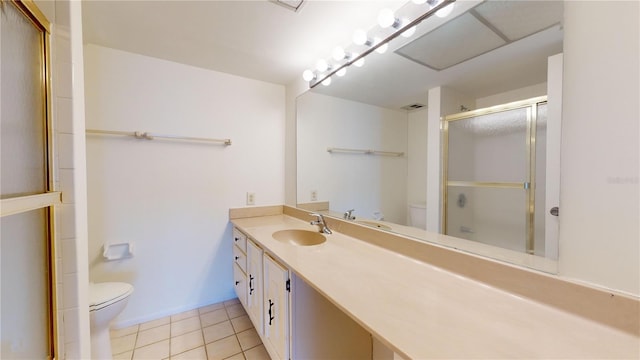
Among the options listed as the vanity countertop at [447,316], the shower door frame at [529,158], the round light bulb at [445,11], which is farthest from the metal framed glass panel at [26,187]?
the shower door frame at [529,158]

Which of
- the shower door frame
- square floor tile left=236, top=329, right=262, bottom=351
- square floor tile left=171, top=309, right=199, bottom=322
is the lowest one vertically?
square floor tile left=236, top=329, right=262, bottom=351

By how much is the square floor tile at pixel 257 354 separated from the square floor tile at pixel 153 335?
2.06ft

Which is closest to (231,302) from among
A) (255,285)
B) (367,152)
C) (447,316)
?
(255,285)

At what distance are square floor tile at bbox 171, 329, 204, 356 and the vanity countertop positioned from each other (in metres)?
1.10

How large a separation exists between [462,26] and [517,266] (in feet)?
3.33

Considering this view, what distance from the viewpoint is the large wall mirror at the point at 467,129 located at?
0.81 m

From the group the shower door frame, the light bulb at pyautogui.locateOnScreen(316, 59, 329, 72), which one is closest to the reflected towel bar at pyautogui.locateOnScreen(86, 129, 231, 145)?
the light bulb at pyautogui.locateOnScreen(316, 59, 329, 72)

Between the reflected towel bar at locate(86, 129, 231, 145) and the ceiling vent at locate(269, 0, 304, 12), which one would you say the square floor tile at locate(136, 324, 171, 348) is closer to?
the reflected towel bar at locate(86, 129, 231, 145)

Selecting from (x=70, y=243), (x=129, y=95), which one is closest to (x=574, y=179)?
(x=70, y=243)

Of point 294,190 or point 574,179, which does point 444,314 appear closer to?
point 574,179

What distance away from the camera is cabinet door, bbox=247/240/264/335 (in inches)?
55.5

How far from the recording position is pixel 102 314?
128 centimetres

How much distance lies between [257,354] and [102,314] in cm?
91

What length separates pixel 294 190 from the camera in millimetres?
2172
